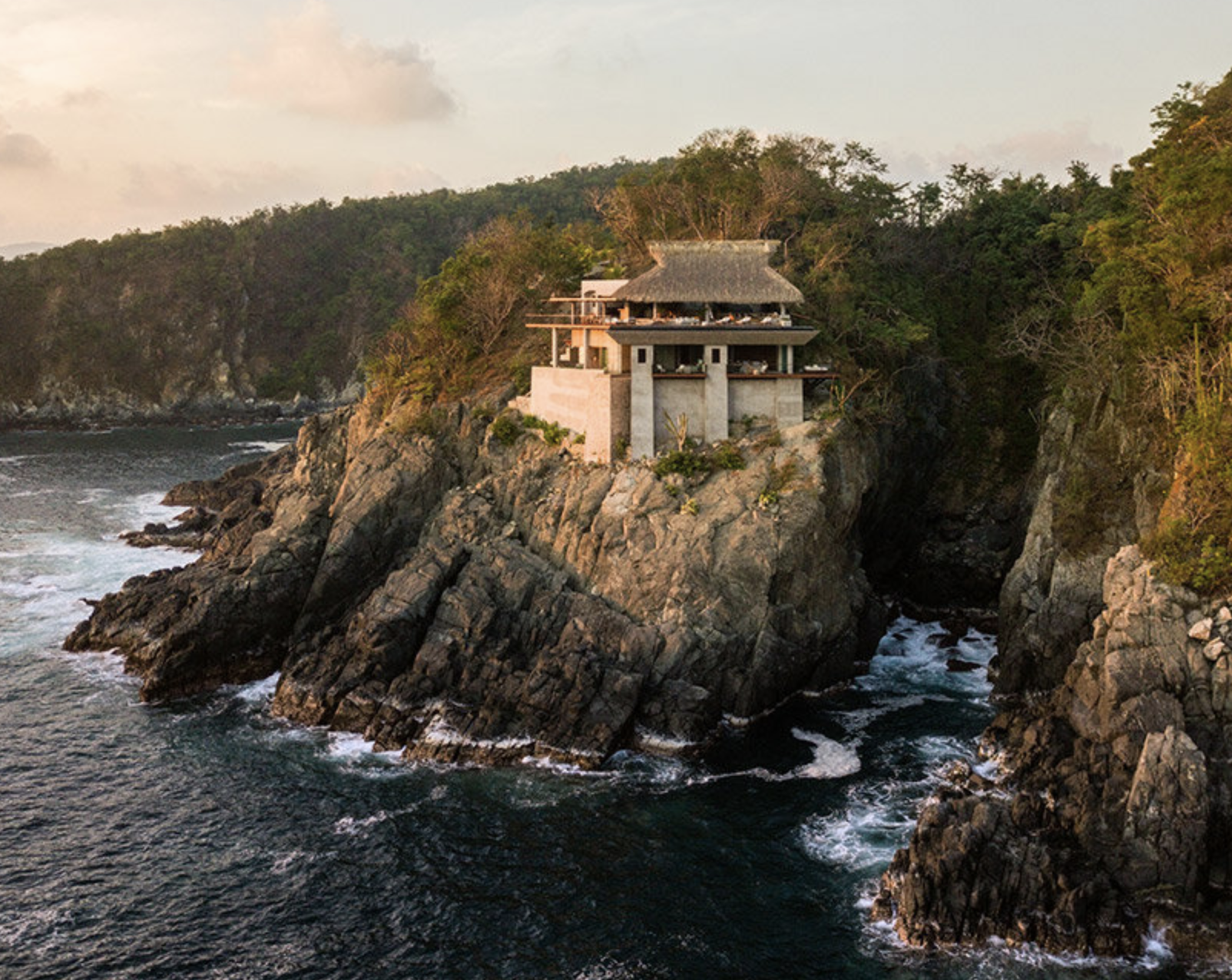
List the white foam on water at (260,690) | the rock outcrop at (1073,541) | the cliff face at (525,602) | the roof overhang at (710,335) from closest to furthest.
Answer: the cliff face at (525,602) < the rock outcrop at (1073,541) < the white foam on water at (260,690) < the roof overhang at (710,335)

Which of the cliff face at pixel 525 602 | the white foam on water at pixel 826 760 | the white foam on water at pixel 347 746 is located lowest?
the white foam on water at pixel 826 760

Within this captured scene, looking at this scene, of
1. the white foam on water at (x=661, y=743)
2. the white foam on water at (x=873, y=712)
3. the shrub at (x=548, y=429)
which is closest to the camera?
the white foam on water at (x=661, y=743)

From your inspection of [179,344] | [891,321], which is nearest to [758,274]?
[891,321]

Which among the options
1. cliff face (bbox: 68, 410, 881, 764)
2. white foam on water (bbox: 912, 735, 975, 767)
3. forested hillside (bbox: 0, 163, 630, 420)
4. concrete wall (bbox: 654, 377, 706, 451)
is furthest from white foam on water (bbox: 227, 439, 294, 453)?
white foam on water (bbox: 912, 735, 975, 767)

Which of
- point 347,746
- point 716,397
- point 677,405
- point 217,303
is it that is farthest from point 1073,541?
point 217,303

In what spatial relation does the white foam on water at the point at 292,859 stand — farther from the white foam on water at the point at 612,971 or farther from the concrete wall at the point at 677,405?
the concrete wall at the point at 677,405

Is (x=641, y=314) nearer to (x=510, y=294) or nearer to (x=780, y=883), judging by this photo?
(x=510, y=294)

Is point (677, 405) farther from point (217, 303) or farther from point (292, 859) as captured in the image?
point (217, 303)

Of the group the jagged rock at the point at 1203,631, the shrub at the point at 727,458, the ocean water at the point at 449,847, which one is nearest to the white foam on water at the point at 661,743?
the ocean water at the point at 449,847
